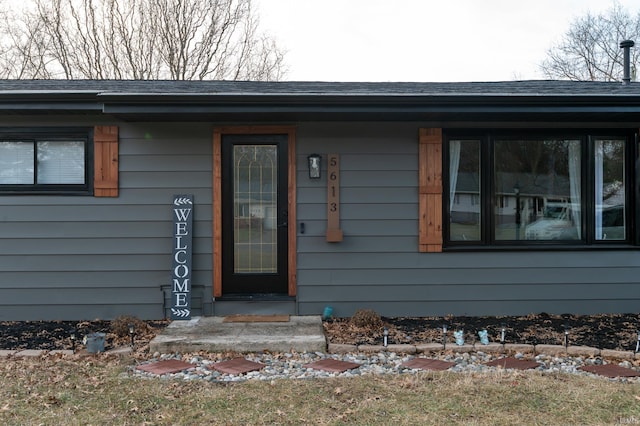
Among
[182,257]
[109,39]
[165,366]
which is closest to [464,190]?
[182,257]

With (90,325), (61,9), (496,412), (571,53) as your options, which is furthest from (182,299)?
(571,53)

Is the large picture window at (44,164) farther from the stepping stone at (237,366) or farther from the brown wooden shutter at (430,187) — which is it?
the brown wooden shutter at (430,187)

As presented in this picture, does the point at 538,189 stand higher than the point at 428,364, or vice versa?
the point at 538,189

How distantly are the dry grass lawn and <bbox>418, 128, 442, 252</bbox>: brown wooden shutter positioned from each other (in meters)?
2.11

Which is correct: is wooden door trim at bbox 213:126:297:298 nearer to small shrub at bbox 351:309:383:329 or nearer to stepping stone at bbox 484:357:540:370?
small shrub at bbox 351:309:383:329

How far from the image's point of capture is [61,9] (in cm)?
1432

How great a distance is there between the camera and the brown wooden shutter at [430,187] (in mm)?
5605

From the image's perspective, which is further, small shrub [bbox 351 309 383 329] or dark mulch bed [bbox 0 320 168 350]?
small shrub [bbox 351 309 383 329]

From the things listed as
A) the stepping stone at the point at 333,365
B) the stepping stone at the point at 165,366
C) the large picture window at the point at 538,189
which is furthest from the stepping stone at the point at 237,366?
the large picture window at the point at 538,189

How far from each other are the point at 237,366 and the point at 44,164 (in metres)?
3.33

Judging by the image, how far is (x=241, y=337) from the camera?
15.0ft

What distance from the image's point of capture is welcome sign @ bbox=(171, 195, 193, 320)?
5363 mm

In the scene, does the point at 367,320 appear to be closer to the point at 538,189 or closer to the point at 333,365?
the point at 333,365

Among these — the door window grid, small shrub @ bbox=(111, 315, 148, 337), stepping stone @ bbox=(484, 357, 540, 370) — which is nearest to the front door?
the door window grid
